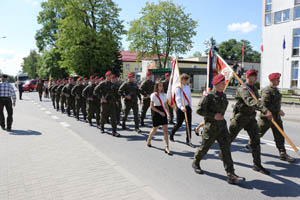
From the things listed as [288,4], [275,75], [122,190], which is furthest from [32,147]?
[288,4]

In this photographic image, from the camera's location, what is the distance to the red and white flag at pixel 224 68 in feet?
19.8

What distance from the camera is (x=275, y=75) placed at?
5.24 m

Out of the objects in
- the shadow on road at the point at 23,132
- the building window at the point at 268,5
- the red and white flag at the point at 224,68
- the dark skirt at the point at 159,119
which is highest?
the building window at the point at 268,5

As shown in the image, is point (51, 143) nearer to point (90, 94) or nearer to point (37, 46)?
point (90, 94)

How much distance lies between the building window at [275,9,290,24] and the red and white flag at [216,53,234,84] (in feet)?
95.3

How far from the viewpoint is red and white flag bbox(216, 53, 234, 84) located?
19.8 ft

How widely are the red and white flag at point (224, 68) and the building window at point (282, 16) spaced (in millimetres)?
29042

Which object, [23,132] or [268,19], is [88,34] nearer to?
[268,19]

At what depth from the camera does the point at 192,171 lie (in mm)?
5016

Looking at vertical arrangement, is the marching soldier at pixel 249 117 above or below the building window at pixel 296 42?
below

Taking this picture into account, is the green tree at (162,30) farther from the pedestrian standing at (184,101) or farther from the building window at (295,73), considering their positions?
the pedestrian standing at (184,101)

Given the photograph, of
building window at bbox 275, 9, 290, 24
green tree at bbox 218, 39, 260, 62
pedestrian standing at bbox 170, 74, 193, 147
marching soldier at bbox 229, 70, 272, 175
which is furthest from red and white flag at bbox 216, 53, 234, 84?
green tree at bbox 218, 39, 260, 62

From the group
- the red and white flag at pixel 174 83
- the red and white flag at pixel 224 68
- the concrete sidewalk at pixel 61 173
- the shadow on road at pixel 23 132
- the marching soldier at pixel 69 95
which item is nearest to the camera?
the concrete sidewalk at pixel 61 173

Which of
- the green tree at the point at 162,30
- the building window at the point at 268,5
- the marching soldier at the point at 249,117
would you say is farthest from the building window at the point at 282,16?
the marching soldier at the point at 249,117
